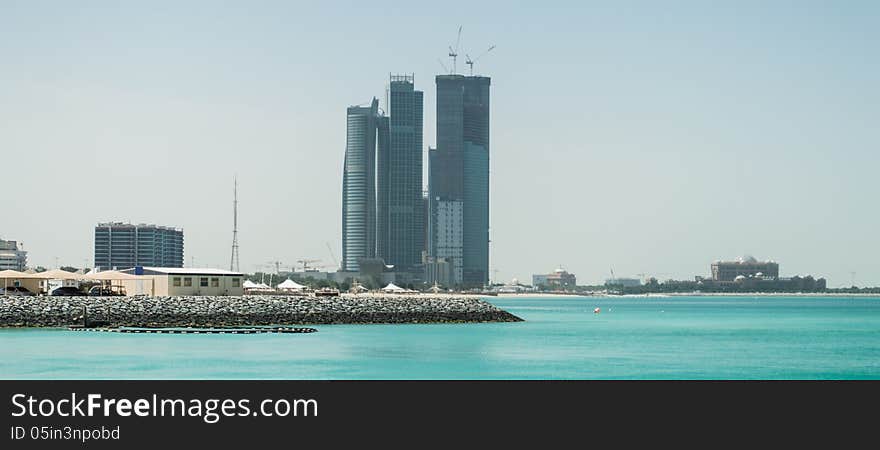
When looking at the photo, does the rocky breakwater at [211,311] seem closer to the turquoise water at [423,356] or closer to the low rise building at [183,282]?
the turquoise water at [423,356]

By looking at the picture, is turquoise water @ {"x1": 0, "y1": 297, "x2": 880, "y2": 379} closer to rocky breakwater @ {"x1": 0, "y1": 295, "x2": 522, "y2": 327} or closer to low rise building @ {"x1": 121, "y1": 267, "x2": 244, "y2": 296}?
rocky breakwater @ {"x1": 0, "y1": 295, "x2": 522, "y2": 327}

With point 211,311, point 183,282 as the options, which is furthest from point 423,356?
point 183,282

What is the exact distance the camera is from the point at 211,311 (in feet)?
283

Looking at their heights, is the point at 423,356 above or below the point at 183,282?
below

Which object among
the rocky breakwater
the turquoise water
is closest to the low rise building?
the rocky breakwater

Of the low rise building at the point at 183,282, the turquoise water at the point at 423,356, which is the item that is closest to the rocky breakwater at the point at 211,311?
the turquoise water at the point at 423,356

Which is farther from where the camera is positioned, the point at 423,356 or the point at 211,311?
the point at 211,311

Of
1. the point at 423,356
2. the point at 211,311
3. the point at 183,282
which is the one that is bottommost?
the point at 423,356

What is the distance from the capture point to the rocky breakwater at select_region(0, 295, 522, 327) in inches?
3268

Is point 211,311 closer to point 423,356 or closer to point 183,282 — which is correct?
point 183,282

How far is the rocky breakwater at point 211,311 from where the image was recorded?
272 ft

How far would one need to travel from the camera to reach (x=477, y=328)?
92688 mm
